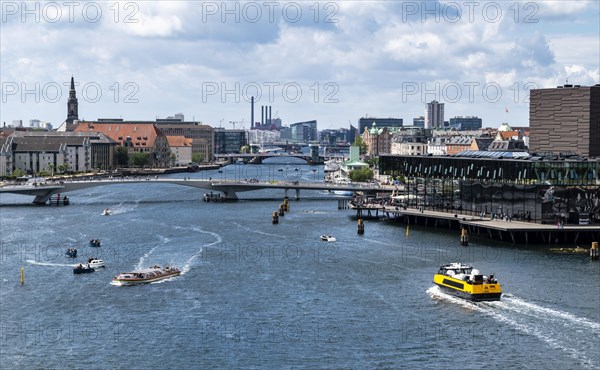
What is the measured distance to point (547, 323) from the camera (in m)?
51.8

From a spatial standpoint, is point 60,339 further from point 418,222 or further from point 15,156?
point 15,156

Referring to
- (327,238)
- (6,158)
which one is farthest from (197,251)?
(6,158)

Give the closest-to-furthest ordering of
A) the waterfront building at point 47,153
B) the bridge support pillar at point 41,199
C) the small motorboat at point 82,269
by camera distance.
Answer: the small motorboat at point 82,269 → the bridge support pillar at point 41,199 → the waterfront building at point 47,153

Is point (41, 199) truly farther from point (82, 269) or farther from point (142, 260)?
point (82, 269)

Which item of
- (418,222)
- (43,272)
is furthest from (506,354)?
(418,222)

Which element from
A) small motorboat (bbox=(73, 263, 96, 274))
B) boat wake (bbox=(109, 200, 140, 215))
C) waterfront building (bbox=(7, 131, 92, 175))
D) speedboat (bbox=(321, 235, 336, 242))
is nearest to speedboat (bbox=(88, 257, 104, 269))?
small motorboat (bbox=(73, 263, 96, 274))

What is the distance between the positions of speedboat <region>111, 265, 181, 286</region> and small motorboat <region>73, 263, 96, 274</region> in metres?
3.20

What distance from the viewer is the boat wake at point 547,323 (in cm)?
4762

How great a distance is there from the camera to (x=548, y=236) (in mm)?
83812

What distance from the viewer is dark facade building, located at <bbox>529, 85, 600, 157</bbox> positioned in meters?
130

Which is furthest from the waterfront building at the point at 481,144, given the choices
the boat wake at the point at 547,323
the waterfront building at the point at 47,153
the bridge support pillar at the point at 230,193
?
the boat wake at the point at 547,323

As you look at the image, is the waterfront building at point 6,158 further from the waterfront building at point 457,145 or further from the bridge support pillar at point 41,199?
the waterfront building at point 457,145

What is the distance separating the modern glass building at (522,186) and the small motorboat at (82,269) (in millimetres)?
41380

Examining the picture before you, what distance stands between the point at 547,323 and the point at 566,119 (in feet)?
286
